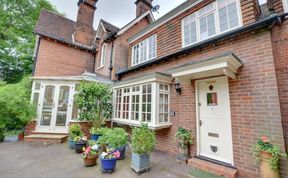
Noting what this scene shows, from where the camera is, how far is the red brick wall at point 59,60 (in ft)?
32.8

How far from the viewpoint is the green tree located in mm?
14030

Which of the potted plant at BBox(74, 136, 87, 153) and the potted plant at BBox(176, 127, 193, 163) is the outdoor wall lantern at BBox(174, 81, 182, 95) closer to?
the potted plant at BBox(176, 127, 193, 163)

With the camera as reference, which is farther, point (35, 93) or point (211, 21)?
point (35, 93)

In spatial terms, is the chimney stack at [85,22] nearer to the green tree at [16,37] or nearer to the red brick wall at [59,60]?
the red brick wall at [59,60]

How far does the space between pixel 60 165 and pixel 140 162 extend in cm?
269

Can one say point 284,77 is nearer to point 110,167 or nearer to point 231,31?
point 231,31

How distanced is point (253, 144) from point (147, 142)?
9.46ft

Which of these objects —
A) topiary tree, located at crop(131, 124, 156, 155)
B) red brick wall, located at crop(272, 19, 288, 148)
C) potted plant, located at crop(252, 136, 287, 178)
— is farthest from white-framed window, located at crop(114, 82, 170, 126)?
red brick wall, located at crop(272, 19, 288, 148)

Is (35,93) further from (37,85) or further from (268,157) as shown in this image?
(268,157)

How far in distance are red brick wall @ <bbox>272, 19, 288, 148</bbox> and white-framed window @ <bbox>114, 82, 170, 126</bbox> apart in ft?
11.7

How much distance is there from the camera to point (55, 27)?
38.8 ft

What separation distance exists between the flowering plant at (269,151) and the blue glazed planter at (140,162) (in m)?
2.87

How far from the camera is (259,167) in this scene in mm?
3547

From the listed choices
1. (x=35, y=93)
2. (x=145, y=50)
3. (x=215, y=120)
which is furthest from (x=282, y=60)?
(x=35, y=93)
